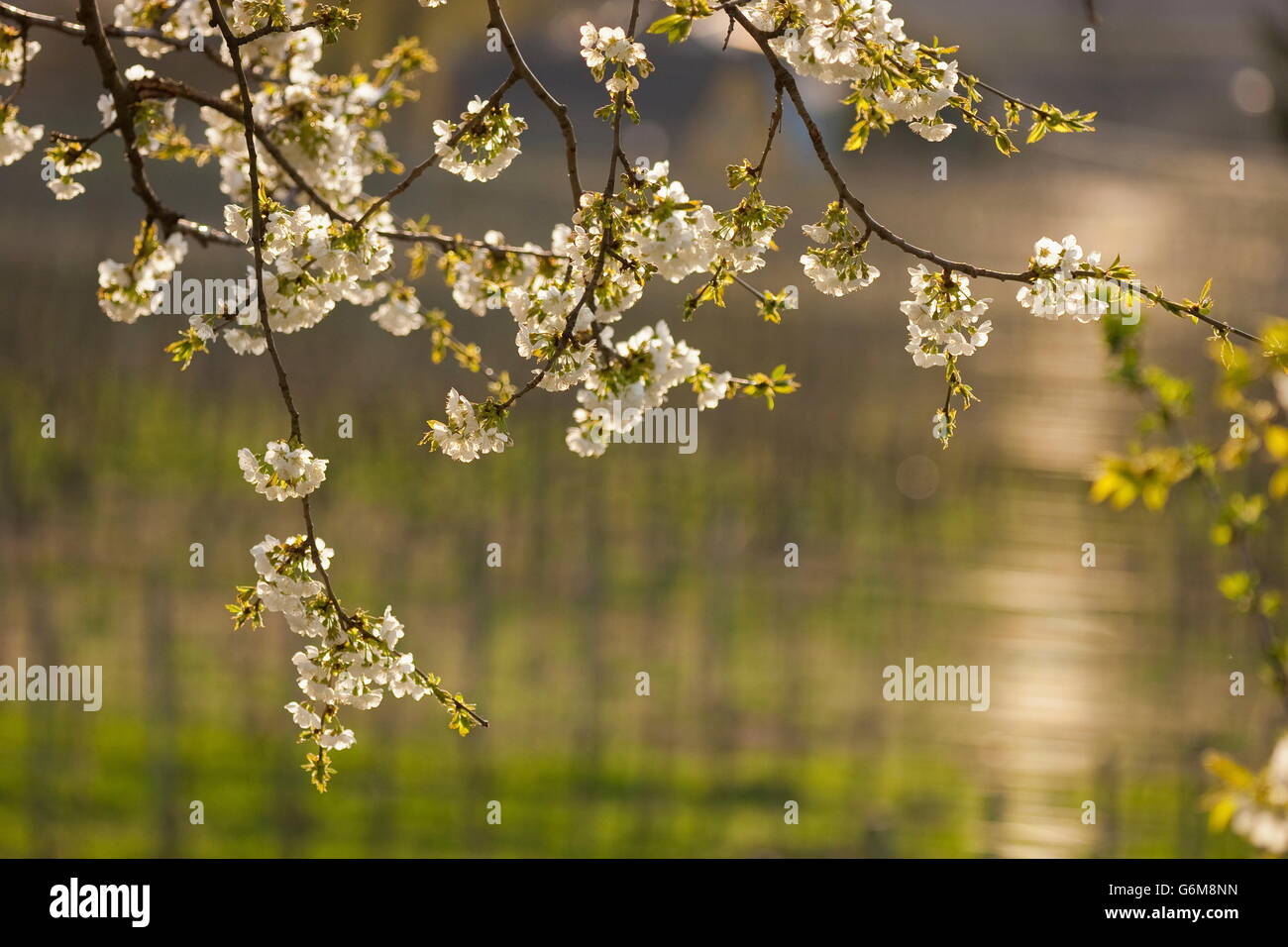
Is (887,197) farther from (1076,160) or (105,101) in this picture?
(105,101)

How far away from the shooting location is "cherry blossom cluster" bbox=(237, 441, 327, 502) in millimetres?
1441

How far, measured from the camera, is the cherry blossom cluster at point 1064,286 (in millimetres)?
1358

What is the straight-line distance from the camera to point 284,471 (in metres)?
1.45

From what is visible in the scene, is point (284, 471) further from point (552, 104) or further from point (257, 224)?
point (552, 104)

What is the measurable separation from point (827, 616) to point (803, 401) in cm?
166

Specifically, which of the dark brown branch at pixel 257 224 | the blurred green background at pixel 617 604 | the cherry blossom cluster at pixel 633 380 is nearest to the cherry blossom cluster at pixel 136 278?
the dark brown branch at pixel 257 224

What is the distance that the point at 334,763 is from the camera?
142 inches

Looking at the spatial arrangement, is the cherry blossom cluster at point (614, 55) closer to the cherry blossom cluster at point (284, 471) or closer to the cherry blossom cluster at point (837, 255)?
the cherry blossom cluster at point (837, 255)

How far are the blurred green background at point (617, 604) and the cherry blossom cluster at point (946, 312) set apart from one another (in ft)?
6.94

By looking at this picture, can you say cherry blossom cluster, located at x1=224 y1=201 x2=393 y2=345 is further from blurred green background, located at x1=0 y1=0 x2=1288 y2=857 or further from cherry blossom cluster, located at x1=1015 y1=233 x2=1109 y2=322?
blurred green background, located at x1=0 y1=0 x2=1288 y2=857

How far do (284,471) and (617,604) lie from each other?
9.92 ft

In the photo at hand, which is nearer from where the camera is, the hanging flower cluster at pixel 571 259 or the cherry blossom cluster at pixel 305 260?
the hanging flower cluster at pixel 571 259

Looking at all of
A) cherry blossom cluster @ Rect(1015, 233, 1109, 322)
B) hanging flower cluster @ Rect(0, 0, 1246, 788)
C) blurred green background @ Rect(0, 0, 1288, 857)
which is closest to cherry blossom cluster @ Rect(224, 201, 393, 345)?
hanging flower cluster @ Rect(0, 0, 1246, 788)
